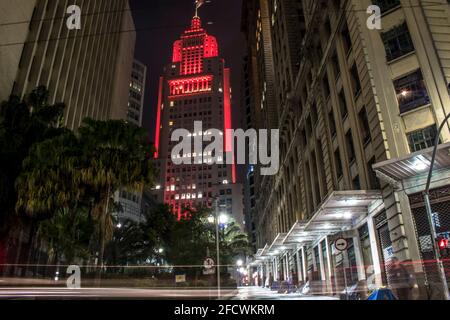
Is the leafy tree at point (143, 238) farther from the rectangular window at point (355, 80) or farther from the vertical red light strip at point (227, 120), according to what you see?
the vertical red light strip at point (227, 120)

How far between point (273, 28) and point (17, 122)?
1876 inches

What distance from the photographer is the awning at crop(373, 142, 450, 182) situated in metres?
15.8

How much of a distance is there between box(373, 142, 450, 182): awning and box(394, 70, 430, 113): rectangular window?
3669 mm

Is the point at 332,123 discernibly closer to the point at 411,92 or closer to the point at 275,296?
the point at 411,92

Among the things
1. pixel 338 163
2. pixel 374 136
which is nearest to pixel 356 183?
pixel 338 163

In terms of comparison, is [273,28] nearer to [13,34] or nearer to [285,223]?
[285,223]

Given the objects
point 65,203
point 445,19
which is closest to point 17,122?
point 65,203

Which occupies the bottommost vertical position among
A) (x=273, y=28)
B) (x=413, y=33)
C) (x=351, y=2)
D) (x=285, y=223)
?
(x=285, y=223)

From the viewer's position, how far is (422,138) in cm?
1855

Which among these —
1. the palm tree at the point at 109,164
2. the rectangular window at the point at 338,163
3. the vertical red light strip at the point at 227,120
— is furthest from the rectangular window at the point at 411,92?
the vertical red light strip at the point at 227,120

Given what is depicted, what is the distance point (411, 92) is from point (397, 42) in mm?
3393

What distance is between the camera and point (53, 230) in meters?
25.4

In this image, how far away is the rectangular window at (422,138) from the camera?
18.2 meters

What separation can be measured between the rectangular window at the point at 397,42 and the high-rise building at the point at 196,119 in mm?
105700
